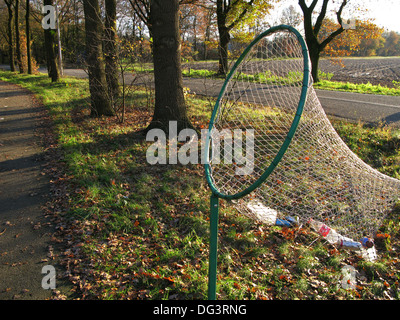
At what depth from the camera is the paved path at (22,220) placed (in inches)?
119

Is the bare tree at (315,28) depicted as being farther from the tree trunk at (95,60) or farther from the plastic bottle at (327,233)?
the plastic bottle at (327,233)

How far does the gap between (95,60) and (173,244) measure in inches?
276

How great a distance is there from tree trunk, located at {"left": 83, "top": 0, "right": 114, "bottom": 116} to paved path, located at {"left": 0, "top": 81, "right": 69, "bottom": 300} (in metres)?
2.14

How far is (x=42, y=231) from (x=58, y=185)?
141 centimetres

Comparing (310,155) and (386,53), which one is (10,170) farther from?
(386,53)

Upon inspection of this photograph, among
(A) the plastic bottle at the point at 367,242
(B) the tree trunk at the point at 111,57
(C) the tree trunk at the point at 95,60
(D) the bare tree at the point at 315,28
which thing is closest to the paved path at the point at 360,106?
(B) the tree trunk at the point at 111,57

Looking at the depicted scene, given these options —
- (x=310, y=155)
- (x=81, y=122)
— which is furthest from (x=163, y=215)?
(x=81, y=122)

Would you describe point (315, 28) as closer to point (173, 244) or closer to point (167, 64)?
point (167, 64)

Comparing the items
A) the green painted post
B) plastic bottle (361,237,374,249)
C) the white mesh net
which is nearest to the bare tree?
the white mesh net

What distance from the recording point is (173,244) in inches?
149

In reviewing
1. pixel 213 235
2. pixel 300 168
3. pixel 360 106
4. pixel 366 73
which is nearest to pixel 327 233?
pixel 300 168

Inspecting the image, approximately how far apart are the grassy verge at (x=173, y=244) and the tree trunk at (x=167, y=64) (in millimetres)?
1328
